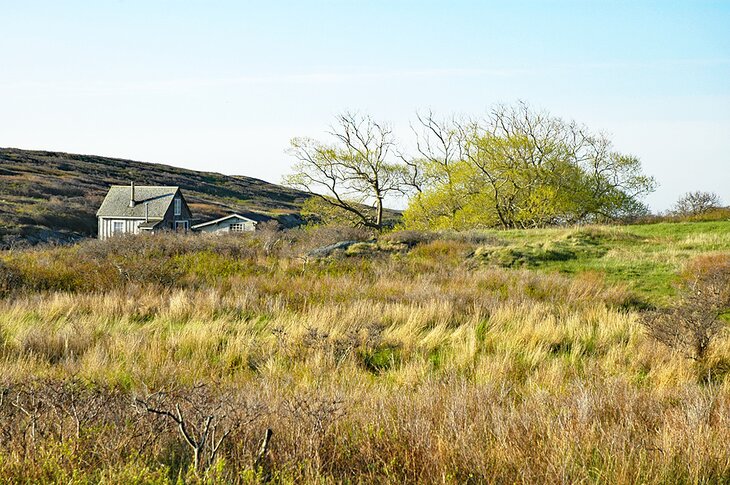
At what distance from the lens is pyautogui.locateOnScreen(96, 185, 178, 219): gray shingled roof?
51.1m

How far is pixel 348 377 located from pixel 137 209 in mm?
49393

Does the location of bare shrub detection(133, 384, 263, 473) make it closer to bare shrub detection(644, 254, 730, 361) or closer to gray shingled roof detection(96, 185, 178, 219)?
bare shrub detection(644, 254, 730, 361)

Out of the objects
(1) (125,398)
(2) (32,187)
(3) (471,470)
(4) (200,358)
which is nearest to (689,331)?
(3) (471,470)

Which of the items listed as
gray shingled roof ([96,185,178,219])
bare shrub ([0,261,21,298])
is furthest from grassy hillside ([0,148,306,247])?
bare shrub ([0,261,21,298])

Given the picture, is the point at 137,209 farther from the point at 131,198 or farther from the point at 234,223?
the point at 234,223

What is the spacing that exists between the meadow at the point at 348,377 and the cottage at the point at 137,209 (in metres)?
34.6

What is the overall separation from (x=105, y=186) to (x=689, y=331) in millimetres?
73960

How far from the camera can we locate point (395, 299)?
12.2 metres

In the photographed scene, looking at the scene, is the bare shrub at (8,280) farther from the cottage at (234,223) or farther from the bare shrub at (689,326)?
the cottage at (234,223)

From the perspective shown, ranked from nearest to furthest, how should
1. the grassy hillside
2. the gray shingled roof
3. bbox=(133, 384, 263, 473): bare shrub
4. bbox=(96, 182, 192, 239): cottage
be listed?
bbox=(133, 384, 263, 473): bare shrub, the grassy hillside, bbox=(96, 182, 192, 239): cottage, the gray shingled roof

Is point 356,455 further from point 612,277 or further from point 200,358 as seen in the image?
point 612,277

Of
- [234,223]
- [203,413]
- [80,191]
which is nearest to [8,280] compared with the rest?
[203,413]

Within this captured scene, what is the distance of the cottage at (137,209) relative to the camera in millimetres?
50719

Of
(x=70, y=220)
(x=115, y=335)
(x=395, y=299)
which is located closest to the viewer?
(x=115, y=335)
